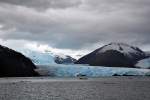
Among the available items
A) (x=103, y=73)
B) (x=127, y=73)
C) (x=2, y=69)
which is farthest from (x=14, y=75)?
(x=127, y=73)

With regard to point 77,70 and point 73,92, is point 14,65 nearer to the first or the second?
point 77,70

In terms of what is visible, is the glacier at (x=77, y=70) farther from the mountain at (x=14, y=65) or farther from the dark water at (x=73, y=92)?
the dark water at (x=73, y=92)

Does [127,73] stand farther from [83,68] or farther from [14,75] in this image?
[14,75]

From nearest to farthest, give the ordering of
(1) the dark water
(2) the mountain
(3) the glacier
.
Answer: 1. (1) the dark water
2. (2) the mountain
3. (3) the glacier

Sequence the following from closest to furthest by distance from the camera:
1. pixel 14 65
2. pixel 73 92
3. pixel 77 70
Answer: pixel 73 92 < pixel 77 70 < pixel 14 65

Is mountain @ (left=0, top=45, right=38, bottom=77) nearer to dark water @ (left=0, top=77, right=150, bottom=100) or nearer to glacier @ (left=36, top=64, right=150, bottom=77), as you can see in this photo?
glacier @ (left=36, top=64, right=150, bottom=77)

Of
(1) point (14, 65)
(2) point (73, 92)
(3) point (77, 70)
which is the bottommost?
(2) point (73, 92)

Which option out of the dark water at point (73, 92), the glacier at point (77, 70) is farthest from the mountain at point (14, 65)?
the dark water at point (73, 92)

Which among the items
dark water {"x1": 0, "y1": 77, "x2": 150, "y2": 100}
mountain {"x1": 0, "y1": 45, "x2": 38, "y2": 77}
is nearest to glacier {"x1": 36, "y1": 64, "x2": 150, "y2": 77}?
mountain {"x1": 0, "y1": 45, "x2": 38, "y2": 77}

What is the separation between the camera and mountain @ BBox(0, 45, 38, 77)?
147 m

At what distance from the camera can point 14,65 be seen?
15912 centimetres

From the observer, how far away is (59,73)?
150125 millimetres

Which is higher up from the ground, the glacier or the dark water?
the glacier

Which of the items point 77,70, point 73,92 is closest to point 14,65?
point 77,70
